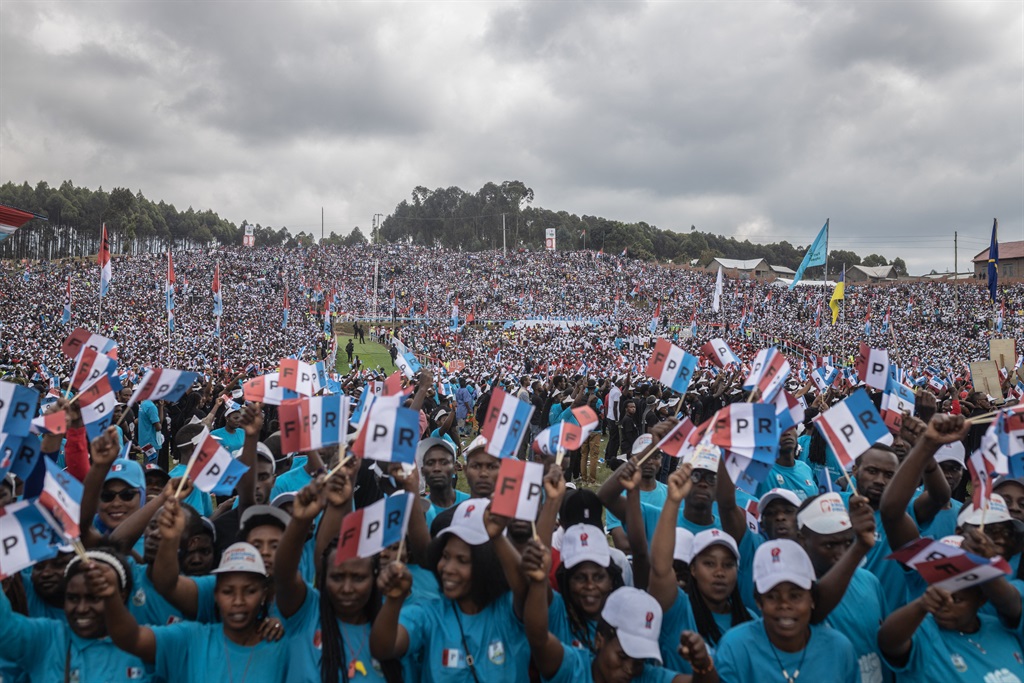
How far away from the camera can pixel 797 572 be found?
9.48 ft

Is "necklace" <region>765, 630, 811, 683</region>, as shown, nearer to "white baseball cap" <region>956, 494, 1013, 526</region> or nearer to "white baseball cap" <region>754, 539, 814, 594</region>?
"white baseball cap" <region>754, 539, 814, 594</region>

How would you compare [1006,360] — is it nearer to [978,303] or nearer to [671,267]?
[978,303]

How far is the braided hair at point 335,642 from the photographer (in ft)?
9.70

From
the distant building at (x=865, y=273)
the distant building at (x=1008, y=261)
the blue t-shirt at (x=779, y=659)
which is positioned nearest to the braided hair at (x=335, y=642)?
the blue t-shirt at (x=779, y=659)

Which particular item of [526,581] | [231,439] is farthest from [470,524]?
[231,439]

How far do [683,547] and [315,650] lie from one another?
5.94 feet

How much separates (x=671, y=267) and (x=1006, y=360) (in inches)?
2198

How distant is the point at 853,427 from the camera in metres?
3.88

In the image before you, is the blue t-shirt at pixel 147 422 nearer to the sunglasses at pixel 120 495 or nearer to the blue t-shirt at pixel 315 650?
the sunglasses at pixel 120 495

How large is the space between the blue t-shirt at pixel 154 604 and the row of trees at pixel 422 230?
82541mm

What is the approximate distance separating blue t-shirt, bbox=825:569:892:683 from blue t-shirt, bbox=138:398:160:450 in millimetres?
8351

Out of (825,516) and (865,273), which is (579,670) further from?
(865,273)

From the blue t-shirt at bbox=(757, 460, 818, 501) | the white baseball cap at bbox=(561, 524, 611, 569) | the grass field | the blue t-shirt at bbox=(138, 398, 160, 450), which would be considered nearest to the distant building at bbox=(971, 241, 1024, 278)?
the grass field

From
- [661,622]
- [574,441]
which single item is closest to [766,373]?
[574,441]
